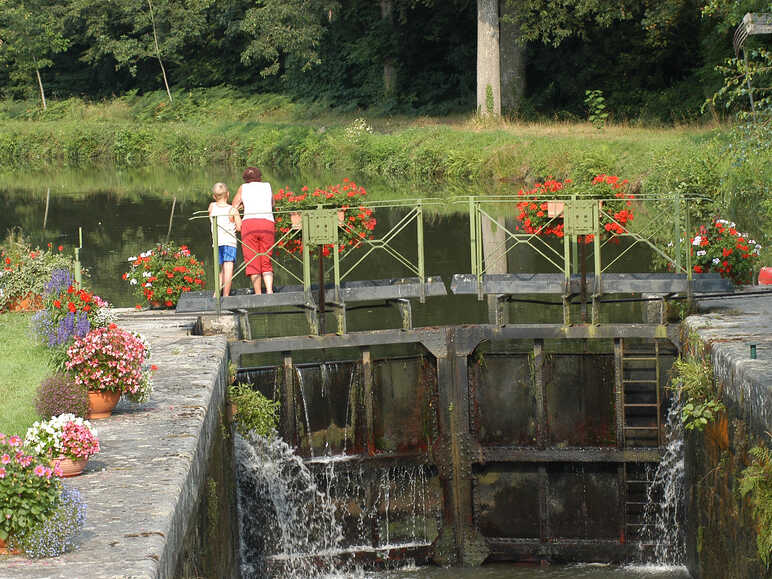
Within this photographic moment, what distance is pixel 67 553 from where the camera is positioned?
655cm

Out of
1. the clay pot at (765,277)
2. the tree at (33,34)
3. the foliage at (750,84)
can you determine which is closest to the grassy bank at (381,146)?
the foliage at (750,84)

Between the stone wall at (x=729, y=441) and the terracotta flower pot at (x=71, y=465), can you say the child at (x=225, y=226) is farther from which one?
the terracotta flower pot at (x=71, y=465)

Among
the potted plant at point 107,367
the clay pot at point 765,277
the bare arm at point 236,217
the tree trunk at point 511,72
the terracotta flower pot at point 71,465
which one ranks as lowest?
the terracotta flower pot at point 71,465

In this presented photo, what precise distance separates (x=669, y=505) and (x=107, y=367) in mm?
7207

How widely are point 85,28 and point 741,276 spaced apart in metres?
54.3

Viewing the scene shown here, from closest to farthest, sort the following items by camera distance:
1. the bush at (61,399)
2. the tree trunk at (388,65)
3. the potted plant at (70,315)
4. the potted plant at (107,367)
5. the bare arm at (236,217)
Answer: the bush at (61,399)
the potted plant at (107,367)
the potted plant at (70,315)
the bare arm at (236,217)
the tree trunk at (388,65)

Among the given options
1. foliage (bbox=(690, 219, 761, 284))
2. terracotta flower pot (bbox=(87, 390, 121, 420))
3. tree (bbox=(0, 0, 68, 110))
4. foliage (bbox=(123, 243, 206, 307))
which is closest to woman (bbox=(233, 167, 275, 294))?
foliage (bbox=(123, 243, 206, 307))

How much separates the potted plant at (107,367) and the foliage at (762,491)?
15.6 feet

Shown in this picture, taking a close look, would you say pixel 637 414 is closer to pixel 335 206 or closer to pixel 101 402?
pixel 335 206

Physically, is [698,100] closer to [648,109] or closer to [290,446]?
[648,109]

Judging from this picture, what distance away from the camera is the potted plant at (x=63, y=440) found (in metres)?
7.48

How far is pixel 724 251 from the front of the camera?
14352 mm

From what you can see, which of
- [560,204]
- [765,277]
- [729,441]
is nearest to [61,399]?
[729,441]

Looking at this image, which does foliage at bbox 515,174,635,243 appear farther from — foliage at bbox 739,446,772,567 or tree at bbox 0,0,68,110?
tree at bbox 0,0,68,110
